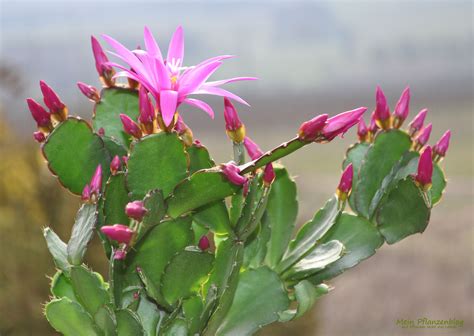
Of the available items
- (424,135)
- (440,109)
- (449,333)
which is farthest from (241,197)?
(440,109)

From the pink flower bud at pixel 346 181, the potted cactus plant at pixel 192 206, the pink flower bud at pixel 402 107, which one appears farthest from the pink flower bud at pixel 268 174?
the pink flower bud at pixel 402 107

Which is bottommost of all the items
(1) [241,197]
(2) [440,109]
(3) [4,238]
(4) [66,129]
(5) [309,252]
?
(2) [440,109]

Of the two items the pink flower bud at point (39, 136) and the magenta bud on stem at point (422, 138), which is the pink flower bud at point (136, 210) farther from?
the magenta bud on stem at point (422, 138)

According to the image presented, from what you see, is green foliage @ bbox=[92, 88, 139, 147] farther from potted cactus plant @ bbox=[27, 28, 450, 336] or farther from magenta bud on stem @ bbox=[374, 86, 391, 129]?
magenta bud on stem @ bbox=[374, 86, 391, 129]

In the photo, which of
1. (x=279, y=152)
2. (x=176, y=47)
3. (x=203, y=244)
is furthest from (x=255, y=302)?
(x=176, y=47)

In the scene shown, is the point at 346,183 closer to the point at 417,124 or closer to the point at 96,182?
the point at 417,124

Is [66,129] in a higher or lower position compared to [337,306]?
higher

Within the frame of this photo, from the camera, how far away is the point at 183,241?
84cm

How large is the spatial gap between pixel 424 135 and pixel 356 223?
15 cm

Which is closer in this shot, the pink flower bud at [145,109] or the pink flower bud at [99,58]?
the pink flower bud at [145,109]

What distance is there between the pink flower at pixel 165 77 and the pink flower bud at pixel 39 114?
120 millimetres

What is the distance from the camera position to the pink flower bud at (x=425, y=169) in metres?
0.87

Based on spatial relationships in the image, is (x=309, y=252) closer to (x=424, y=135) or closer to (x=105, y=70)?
(x=424, y=135)

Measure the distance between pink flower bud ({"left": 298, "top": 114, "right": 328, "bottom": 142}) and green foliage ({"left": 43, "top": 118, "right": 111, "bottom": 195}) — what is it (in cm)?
25
